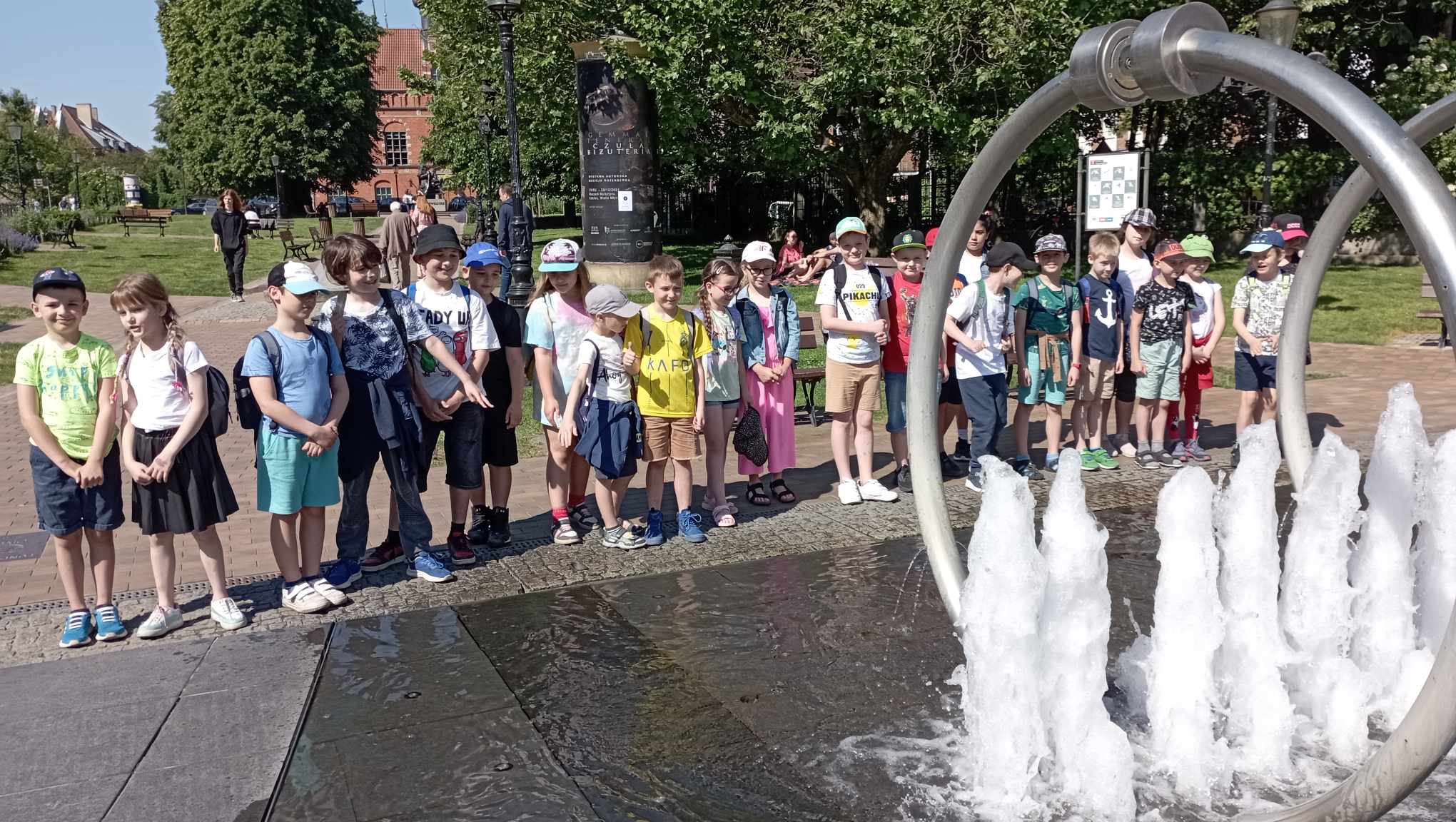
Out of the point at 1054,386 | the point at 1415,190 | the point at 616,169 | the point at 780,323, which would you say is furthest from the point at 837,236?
the point at 616,169

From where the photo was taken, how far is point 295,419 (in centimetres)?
561

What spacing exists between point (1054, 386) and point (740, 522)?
8.36 ft

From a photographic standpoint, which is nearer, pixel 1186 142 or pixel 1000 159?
pixel 1000 159

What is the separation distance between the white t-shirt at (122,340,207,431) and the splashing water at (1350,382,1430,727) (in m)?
4.91

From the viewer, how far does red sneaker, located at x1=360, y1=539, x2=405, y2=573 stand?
6.43 meters

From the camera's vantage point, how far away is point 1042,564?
12.8 ft

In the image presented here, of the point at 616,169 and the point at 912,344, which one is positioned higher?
the point at 616,169

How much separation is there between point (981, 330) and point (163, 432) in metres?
4.80

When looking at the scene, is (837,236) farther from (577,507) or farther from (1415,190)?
(1415,190)

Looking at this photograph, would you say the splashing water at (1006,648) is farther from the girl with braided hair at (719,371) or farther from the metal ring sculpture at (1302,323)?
the girl with braided hair at (719,371)

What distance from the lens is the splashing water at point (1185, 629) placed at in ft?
13.2

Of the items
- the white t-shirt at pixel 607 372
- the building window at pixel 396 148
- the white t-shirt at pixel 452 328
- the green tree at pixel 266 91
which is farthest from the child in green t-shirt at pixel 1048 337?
the building window at pixel 396 148

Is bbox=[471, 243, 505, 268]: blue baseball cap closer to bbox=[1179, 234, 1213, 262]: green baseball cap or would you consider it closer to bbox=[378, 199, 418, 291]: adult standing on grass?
bbox=[1179, 234, 1213, 262]: green baseball cap

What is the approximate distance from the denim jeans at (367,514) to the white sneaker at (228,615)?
2.14 feet
